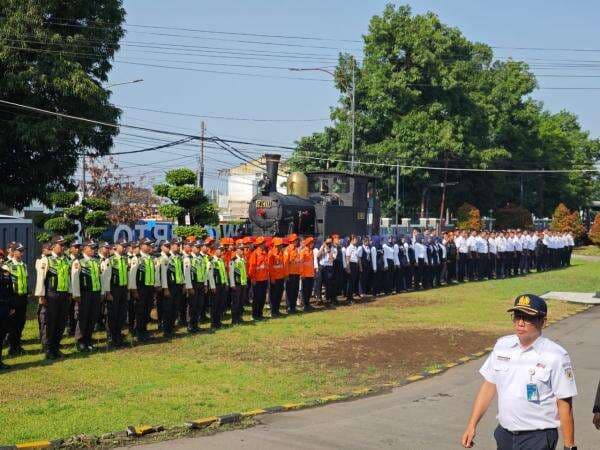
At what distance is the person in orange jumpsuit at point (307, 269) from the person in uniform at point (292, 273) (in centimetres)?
17

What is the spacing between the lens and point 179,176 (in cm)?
2312

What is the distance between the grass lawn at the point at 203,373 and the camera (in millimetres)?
9773

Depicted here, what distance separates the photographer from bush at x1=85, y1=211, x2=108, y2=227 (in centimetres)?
2203

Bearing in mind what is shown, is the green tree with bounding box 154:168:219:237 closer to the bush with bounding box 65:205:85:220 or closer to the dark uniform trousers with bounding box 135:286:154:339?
the bush with bounding box 65:205:85:220

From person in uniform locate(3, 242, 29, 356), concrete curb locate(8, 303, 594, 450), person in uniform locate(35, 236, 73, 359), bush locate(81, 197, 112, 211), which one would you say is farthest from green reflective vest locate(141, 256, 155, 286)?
bush locate(81, 197, 112, 211)

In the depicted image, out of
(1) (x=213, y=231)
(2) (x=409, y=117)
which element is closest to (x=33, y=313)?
(1) (x=213, y=231)

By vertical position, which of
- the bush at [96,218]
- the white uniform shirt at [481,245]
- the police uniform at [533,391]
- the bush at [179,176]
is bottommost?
the police uniform at [533,391]

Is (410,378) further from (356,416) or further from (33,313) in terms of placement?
(33,313)

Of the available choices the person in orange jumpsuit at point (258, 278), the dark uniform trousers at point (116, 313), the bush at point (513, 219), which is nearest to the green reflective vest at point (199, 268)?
the dark uniform trousers at point (116, 313)

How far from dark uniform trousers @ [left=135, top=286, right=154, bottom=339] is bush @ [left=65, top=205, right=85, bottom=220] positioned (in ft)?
21.7

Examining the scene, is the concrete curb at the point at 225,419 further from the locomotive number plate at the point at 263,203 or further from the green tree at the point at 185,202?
the locomotive number plate at the point at 263,203

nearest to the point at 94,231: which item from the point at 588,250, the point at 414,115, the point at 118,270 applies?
the point at 118,270

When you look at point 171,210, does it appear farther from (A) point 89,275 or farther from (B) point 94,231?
(A) point 89,275

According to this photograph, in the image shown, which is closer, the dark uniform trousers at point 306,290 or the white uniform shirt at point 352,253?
the dark uniform trousers at point 306,290
